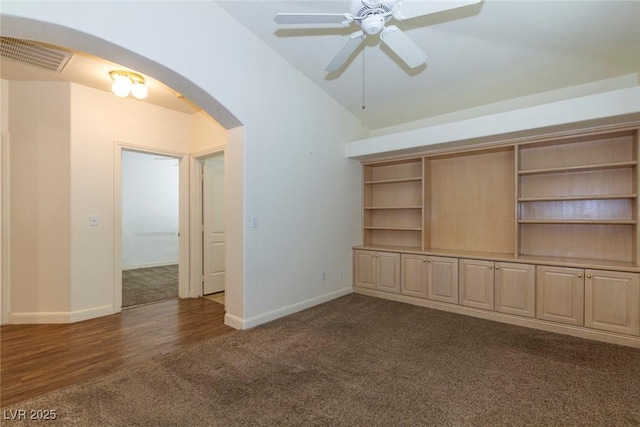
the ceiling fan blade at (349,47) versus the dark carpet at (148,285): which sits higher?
the ceiling fan blade at (349,47)

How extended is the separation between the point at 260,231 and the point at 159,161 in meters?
5.43

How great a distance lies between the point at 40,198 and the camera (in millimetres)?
3504

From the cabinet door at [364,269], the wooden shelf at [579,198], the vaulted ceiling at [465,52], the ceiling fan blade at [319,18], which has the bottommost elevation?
the cabinet door at [364,269]

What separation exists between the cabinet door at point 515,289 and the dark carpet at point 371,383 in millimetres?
278

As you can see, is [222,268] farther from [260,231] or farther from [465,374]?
[465,374]

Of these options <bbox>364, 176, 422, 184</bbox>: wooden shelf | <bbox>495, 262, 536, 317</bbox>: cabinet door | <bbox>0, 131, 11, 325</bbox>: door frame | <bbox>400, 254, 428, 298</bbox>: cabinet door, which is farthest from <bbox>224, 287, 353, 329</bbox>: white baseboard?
<bbox>0, 131, 11, 325</bbox>: door frame

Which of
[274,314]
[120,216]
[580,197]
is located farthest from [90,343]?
[580,197]

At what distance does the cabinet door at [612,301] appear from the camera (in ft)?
9.43

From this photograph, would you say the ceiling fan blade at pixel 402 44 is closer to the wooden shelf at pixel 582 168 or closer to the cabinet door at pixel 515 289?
the wooden shelf at pixel 582 168

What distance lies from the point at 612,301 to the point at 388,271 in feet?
7.83

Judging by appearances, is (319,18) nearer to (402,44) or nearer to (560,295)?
(402,44)

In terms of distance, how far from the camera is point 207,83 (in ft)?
9.82

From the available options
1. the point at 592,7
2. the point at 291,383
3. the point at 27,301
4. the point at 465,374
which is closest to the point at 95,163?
the point at 27,301

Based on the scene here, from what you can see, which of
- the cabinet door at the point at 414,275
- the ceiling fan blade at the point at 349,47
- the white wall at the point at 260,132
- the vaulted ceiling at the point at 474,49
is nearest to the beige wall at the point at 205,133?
the white wall at the point at 260,132
